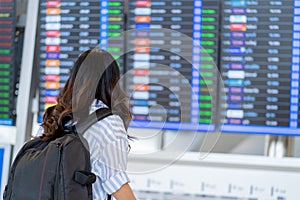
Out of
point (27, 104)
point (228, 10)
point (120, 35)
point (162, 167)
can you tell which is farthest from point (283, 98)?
point (27, 104)

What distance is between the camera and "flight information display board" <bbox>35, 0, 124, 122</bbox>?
8.05 ft

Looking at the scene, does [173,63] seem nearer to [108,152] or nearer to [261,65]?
[261,65]

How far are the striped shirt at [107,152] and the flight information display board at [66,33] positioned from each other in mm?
889

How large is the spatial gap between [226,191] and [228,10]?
2.51ft

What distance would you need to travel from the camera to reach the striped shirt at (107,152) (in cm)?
159

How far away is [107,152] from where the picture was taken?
1.59m

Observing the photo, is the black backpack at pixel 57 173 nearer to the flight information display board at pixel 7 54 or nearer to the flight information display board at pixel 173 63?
the flight information display board at pixel 173 63

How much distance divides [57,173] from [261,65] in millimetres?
1117

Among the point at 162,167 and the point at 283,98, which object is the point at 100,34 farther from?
the point at 283,98

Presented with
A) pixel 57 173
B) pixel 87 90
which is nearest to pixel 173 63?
pixel 87 90

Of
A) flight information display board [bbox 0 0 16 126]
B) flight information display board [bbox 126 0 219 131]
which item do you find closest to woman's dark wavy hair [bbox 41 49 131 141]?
flight information display board [bbox 126 0 219 131]

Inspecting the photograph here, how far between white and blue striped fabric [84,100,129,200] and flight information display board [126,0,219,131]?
29.6 inches

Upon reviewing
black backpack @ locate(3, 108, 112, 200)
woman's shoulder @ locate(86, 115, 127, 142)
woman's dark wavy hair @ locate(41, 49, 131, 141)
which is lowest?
black backpack @ locate(3, 108, 112, 200)

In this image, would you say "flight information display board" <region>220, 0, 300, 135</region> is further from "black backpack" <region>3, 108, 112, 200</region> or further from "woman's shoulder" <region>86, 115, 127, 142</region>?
"black backpack" <region>3, 108, 112, 200</region>
